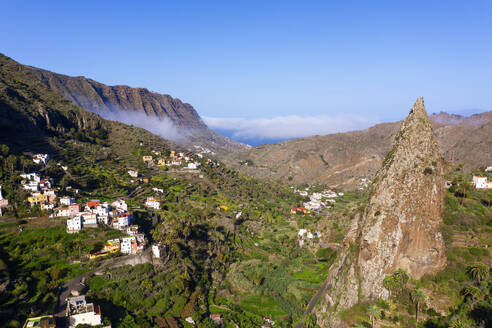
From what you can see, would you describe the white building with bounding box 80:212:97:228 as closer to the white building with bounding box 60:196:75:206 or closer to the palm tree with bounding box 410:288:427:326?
the white building with bounding box 60:196:75:206

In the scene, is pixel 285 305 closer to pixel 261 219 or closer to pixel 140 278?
pixel 140 278

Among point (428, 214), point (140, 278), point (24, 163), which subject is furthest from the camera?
point (24, 163)

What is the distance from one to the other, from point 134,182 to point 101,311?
3082cm

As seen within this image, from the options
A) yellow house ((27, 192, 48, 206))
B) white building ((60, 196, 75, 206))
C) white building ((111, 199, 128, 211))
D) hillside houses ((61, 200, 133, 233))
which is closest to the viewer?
hillside houses ((61, 200, 133, 233))

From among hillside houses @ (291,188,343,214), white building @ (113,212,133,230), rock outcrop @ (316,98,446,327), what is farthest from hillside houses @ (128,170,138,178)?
rock outcrop @ (316,98,446,327)

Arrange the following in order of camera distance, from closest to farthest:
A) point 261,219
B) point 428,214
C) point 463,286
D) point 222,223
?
point 463,286 < point 428,214 < point 222,223 < point 261,219

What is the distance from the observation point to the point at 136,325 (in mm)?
27969

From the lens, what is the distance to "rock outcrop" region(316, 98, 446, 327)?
2977cm

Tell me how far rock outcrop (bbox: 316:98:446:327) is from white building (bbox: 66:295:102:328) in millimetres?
20551

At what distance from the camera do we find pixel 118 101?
172375 millimetres

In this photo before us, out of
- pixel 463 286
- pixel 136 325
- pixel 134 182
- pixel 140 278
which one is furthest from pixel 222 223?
pixel 463 286

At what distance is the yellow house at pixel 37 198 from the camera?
38.9 meters

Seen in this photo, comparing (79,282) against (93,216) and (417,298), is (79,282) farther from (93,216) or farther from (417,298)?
(417,298)

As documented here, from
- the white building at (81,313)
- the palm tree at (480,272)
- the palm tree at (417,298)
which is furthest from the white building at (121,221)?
the palm tree at (480,272)
